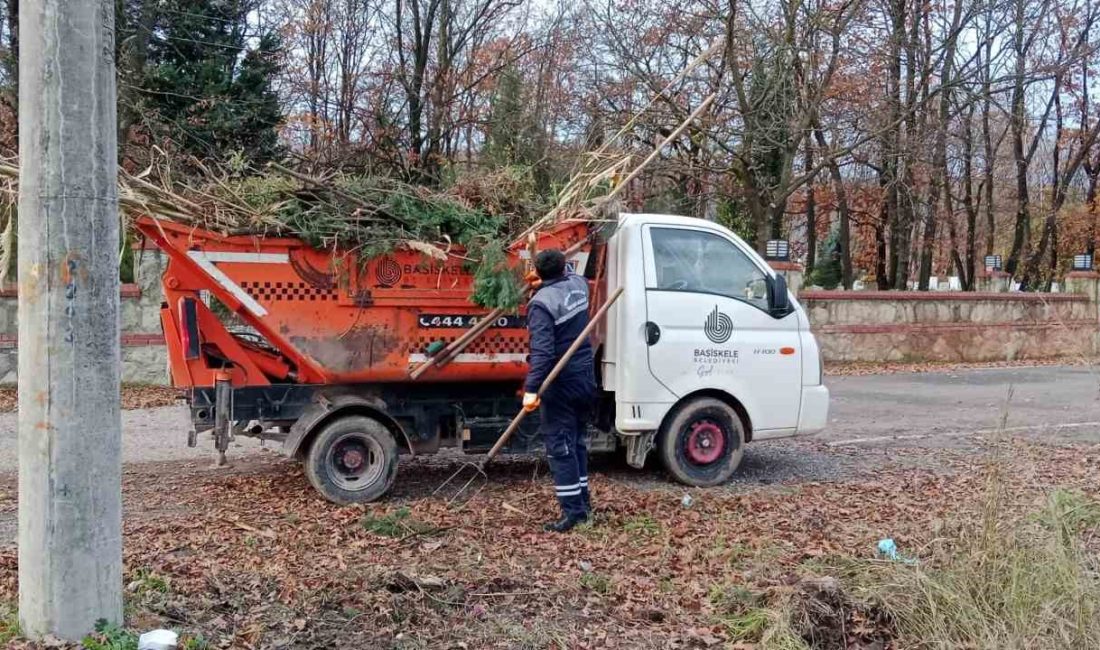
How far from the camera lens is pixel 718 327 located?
746cm

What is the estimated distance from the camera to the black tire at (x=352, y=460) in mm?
6844

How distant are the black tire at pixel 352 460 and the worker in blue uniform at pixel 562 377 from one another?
4.36 feet

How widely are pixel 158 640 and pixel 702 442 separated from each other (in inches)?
185

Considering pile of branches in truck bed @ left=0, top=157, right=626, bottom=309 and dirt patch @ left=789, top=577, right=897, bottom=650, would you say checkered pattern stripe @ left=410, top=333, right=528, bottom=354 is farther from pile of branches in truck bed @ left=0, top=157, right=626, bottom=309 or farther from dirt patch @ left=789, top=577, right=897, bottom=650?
dirt patch @ left=789, top=577, right=897, bottom=650

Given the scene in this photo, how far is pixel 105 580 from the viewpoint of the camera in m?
3.87

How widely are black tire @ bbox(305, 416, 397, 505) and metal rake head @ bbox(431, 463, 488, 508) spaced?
0.50 meters

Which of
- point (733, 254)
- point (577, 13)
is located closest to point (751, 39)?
point (577, 13)

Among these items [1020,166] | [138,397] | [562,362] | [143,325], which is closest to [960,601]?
[562,362]

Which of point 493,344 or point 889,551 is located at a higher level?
point 493,344

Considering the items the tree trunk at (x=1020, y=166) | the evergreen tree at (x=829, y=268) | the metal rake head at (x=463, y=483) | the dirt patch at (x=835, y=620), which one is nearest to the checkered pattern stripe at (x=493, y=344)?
the metal rake head at (x=463, y=483)

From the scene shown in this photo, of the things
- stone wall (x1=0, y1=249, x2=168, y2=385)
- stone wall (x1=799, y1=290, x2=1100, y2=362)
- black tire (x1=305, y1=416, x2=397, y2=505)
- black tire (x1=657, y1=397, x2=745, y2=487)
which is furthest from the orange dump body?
stone wall (x1=799, y1=290, x2=1100, y2=362)

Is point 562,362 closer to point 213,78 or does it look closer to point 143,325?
point 143,325

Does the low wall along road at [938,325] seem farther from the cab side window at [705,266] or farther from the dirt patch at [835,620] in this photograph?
the dirt patch at [835,620]

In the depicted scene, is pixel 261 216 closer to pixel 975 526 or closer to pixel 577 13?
pixel 975 526
